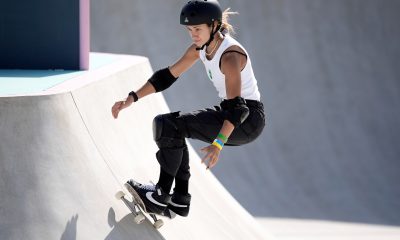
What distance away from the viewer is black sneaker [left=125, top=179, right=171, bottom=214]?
18.1ft

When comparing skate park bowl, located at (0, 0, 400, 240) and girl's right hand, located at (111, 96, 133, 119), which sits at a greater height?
girl's right hand, located at (111, 96, 133, 119)

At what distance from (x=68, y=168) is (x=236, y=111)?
1.13m

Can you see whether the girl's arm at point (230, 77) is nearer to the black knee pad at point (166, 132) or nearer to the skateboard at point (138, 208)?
the black knee pad at point (166, 132)

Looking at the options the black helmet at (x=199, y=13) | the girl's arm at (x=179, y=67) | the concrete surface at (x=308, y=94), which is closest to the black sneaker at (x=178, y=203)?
the girl's arm at (x=179, y=67)

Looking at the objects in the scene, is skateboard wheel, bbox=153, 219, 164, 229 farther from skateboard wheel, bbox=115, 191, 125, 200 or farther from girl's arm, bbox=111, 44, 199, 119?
girl's arm, bbox=111, 44, 199, 119

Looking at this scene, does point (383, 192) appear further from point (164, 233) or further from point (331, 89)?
point (164, 233)

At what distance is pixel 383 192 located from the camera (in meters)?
13.0

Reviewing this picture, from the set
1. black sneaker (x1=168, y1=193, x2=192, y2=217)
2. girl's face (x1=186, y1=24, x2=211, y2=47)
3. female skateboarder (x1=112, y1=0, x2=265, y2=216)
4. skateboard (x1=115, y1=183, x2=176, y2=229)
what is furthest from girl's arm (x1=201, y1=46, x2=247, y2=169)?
skateboard (x1=115, y1=183, x2=176, y2=229)

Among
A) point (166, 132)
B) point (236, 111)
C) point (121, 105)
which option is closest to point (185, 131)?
point (166, 132)

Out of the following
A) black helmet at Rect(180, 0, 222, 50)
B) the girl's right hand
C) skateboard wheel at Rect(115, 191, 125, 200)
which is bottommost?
skateboard wheel at Rect(115, 191, 125, 200)

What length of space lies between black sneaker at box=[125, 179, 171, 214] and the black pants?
156 millimetres

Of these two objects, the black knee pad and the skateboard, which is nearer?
the black knee pad

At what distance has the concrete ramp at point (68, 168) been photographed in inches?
198

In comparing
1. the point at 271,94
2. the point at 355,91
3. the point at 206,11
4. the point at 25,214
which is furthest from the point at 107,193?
the point at 355,91
